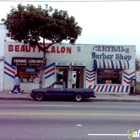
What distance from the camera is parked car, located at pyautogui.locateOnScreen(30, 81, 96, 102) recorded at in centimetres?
1770

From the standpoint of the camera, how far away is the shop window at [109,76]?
2317 centimetres

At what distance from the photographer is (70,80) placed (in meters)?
22.9

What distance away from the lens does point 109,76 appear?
919 inches

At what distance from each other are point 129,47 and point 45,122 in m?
15.9

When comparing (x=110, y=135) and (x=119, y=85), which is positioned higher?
(x=119, y=85)

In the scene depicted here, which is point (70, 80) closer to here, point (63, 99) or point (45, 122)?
point (63, 99)

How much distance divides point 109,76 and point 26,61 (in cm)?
724

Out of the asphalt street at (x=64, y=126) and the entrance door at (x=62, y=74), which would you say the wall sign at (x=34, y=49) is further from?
the asphalt street at (x=64, y=126)

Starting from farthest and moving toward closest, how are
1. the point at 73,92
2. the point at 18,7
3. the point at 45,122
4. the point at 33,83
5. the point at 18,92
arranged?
1. the point at 33,83
2. the point at 18,92
3. the point at 18,7
4. the point at 73,92
5. the point at 45,122

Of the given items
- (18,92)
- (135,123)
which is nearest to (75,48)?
(18,92)

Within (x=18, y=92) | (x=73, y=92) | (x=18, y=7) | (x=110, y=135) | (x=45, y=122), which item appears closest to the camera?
(x=110, y=135)

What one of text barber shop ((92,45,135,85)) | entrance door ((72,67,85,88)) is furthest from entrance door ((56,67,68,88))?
text barber shop ((92,45,135,85))

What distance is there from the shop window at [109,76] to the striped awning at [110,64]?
73 centimetres

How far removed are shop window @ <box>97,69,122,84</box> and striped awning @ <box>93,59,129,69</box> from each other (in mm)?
727
